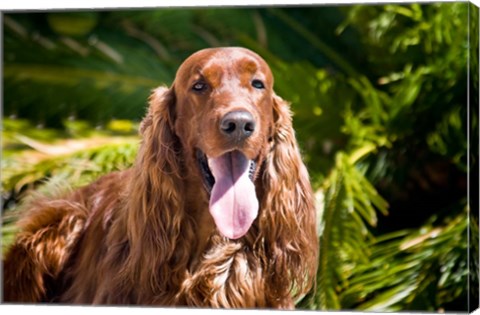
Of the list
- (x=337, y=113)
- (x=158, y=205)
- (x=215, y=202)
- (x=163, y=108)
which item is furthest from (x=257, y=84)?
(x=337, y=113)

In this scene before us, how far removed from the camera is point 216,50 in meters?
4.94

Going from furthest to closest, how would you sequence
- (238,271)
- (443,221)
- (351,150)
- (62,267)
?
(351,150), (443,221), (62,267), (238,271)

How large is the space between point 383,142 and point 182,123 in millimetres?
1577

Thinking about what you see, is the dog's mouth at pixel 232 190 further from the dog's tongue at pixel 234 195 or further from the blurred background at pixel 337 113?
the blurred background at pixel 337 113

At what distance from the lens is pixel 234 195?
4.80 metres

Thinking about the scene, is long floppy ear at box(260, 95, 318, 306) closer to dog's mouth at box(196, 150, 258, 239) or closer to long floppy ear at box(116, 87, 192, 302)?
dog's mouth at box(196, 150, 258, 239)

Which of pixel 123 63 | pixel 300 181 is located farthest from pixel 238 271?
pixel 123 63

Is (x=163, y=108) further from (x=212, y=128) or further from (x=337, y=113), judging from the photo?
(x=337, y=113)

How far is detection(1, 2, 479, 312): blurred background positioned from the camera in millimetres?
5484

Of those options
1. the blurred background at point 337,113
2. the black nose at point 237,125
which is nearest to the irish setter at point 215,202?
the black nose at point 237,125

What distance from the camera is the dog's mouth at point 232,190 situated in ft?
15.7

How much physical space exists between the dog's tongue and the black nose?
0.15 m

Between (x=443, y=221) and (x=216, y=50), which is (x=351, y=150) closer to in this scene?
(x=443, y=221)

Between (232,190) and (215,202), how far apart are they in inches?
3.6
